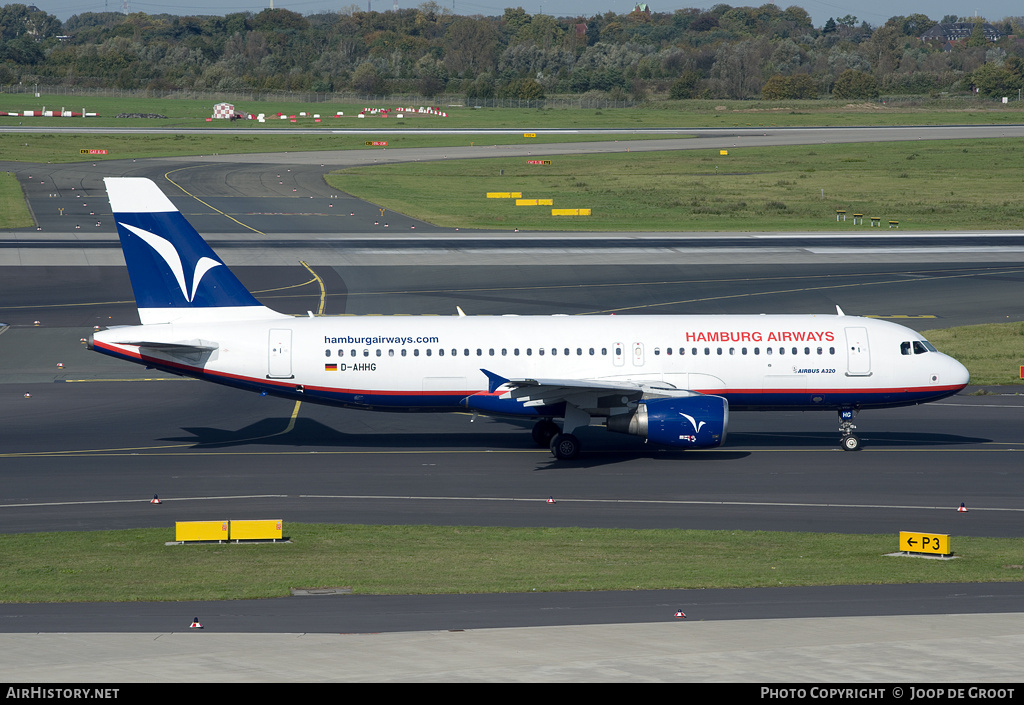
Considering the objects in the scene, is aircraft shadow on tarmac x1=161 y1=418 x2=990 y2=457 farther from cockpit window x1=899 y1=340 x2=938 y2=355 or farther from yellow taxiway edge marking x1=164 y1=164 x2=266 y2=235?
yellow taxiway edge marking x1=164 y1=164 x2=266 y2=235

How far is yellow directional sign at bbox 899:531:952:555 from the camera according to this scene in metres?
25.4

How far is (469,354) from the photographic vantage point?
37344 mm

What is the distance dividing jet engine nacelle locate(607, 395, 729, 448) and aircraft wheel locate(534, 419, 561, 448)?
422 centimetres

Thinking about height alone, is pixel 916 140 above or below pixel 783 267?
above

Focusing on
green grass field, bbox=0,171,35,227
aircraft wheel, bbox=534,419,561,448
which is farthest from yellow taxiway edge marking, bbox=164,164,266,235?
aircraft wheel, bbox=534,419,561,448

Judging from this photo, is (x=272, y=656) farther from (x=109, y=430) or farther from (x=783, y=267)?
(x=783, y=267)

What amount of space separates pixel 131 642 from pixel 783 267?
6022 centimetres

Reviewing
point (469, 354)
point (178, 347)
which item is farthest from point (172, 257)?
point (469, 354)

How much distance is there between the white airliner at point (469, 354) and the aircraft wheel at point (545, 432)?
1733 millimetres

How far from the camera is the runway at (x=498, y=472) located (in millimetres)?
21156

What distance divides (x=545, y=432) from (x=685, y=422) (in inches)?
231

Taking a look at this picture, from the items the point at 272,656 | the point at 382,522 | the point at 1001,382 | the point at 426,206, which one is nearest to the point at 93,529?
the point at 382,522

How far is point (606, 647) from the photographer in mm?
19188

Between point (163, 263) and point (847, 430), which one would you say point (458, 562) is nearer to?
point (163, 263)
